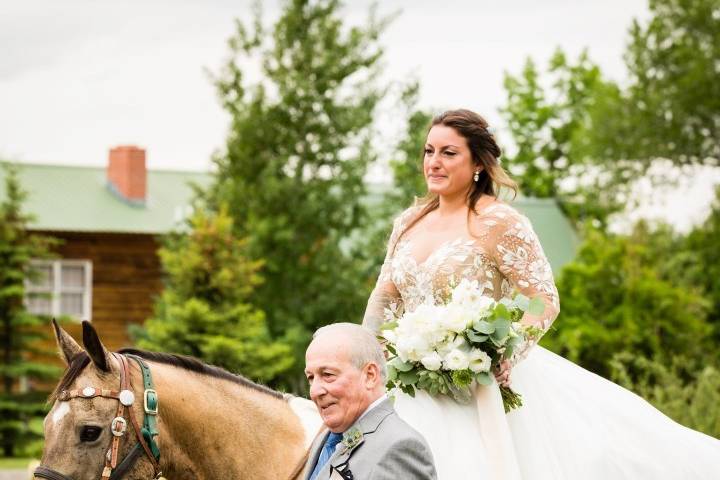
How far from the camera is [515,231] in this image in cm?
537

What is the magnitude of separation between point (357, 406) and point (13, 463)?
69.7 ft

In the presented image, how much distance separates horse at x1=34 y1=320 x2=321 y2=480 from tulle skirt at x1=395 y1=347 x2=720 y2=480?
33.0 inches

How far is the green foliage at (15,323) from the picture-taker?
24.9 metres

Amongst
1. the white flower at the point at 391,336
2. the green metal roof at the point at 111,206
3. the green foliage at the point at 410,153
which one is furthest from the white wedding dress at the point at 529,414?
the green metal roof at the point at 111,206

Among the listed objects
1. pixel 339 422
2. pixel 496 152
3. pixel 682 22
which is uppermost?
pixel 682 22

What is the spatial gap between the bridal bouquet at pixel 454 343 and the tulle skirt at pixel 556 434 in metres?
0.09

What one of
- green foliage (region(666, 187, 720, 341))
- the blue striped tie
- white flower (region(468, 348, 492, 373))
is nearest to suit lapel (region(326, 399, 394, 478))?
the blue striped tie

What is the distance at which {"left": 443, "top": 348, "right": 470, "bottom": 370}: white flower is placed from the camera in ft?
15.8

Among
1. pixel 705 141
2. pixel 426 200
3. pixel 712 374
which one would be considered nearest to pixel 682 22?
pixel 705 141

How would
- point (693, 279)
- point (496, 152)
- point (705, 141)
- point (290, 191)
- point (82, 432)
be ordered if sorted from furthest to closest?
point (705, 141)
point (693, 279)
point (290, 191)
point (496, 152)
point (82, 432)

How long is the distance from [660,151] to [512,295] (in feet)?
118

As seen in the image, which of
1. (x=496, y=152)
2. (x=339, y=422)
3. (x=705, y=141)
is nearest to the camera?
(x=339, y=422)

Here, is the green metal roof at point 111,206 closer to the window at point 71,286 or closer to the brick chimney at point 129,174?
the brick chimney at point 129,174

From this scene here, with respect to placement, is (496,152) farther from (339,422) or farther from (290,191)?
(290,191)
